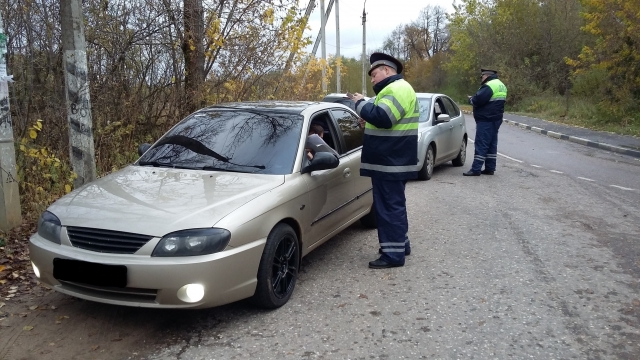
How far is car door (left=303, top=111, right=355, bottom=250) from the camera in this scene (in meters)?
4.79

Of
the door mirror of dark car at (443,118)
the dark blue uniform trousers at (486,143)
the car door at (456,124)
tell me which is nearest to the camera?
the door mirror of dark car at (443,118)

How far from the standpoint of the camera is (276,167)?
4625 millimetres

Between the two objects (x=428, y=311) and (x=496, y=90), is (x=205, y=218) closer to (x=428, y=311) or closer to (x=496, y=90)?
(x=428, y=311)

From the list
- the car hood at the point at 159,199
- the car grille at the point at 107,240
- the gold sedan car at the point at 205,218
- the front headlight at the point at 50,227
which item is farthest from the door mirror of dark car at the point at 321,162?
the front headlight at the point at 50,227

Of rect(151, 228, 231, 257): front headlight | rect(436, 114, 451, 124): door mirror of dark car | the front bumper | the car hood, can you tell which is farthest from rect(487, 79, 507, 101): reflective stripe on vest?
rect(151, 228, 231, 257): front headlight

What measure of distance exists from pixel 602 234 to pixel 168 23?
7.17 metres

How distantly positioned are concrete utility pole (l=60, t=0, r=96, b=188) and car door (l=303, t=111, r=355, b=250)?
2714mm

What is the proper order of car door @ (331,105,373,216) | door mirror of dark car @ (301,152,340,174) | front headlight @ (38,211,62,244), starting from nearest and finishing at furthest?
1. front headlight @ (38,211,62,244)
2. door mirror of dark car @ (301,152,340,174)
3. car door @ (331,105,373,216)

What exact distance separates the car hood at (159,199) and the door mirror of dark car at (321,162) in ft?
1.14

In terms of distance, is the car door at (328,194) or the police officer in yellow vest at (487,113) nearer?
the car door at (328,194)

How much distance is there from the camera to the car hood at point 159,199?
3.67 m

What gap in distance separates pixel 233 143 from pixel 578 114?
22832 millimetres

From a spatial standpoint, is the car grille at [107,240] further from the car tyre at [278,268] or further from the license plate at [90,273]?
the car tyre at [278,268]

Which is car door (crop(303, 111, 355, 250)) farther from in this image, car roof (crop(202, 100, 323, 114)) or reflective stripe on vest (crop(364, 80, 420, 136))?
reflective stripe on vest (crop(364, 80, 420, 136))
